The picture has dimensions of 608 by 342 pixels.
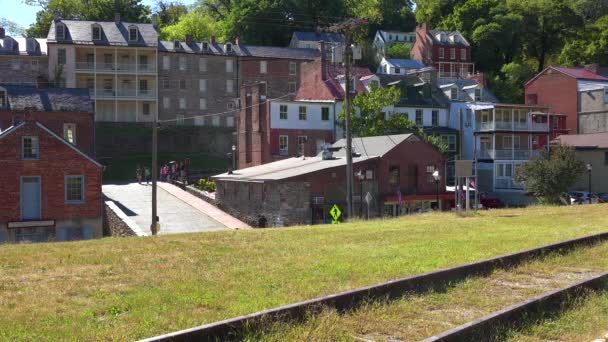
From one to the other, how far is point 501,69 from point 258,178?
62442mm

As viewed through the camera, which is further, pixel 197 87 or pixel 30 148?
pixel 197 87

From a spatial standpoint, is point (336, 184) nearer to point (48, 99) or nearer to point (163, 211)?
point (163, 211)

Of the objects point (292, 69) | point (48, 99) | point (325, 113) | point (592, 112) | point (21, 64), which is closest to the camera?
point (48, 99)

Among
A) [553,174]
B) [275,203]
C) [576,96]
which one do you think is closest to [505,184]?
[576,96]

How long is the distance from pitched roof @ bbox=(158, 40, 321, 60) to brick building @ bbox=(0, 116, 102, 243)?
134ft

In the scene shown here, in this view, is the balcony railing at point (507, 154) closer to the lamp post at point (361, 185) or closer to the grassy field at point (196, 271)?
the lamp post at point (361, 185)

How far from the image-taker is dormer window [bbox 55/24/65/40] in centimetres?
7438

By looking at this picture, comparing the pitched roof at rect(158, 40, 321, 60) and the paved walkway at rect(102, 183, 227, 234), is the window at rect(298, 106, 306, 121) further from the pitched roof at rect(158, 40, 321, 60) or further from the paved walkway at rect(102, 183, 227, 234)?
the pitched roof at rect(158, 40, 321, 60)

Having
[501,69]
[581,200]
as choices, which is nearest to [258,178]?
[581,200]

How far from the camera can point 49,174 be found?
39.8 meters

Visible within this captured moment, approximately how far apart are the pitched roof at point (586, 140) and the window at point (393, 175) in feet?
64.4

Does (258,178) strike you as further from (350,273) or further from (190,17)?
(190,17)

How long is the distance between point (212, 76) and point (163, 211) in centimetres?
3839

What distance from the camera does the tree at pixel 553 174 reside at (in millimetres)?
44325
